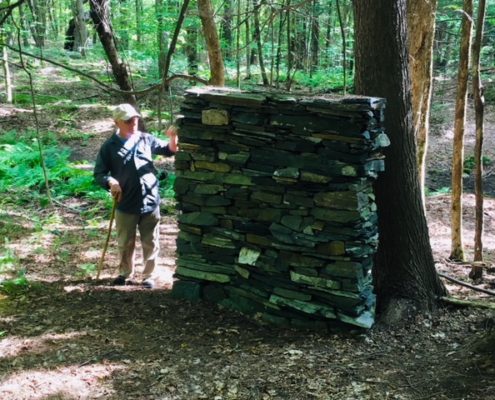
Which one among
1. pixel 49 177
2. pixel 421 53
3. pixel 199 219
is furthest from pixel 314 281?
pixel 49 177

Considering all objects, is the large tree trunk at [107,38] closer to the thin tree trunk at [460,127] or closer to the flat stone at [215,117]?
the flat stone at [215,117]

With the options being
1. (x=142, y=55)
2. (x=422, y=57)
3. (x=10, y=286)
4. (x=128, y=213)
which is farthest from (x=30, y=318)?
(x=142, y=55)

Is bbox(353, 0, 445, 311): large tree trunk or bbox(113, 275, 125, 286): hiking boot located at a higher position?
bbox(353, 0, 445, 311): large tree trunk

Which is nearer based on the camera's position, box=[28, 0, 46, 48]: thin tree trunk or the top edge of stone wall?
the top edge of stone wall

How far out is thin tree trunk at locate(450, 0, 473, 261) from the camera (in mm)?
6438

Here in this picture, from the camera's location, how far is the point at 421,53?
21.4ft

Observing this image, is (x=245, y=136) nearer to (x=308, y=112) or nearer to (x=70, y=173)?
(x=308, y=112)

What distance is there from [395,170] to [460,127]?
2.51m

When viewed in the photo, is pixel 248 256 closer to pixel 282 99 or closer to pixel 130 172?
pixel 282 99

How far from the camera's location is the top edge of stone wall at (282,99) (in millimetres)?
4289

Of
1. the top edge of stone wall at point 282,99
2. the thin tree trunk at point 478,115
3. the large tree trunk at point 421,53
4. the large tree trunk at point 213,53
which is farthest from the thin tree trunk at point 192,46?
the top edge of stone wall at point 282,99

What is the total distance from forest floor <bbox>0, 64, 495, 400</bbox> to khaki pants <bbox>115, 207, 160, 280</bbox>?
0.90ft

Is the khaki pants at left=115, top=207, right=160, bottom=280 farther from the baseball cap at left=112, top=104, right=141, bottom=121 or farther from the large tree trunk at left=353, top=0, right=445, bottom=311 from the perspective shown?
the large tree trunk at left=353, top=0, right=445, bottom=311

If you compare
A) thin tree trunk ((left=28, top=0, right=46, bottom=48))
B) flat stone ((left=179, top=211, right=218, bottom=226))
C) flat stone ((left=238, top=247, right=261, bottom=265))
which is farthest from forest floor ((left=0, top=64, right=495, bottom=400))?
thin tree trunk ((left=28, top=0, right=46, bottom=48))
